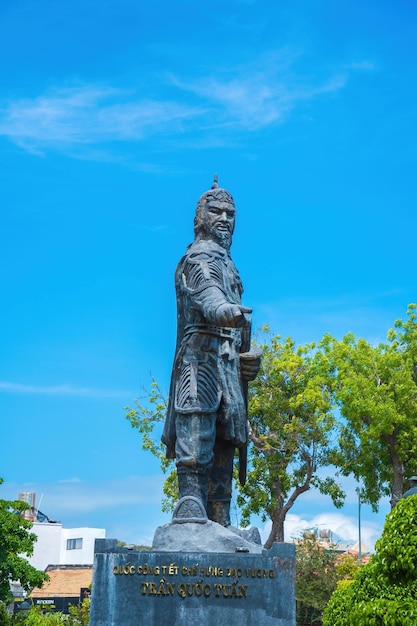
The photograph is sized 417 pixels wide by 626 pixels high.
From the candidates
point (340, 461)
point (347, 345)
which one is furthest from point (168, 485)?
point (347, 345)

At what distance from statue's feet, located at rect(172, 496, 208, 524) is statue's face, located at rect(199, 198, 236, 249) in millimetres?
2553

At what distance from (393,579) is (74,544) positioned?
1681 inches

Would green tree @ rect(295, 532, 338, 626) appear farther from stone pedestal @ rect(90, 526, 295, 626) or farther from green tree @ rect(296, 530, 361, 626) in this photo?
stone pedestal @ rect(90, 526, 295, 626)

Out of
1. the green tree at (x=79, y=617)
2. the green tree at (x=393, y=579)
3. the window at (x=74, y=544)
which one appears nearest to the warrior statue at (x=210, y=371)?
the green tree at (x=393, y=579)

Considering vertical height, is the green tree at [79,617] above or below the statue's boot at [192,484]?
below

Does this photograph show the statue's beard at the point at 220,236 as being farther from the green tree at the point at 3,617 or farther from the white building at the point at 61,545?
the white building at the point at 61,545

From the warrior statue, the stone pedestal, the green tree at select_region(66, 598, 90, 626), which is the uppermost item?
the warrior statue

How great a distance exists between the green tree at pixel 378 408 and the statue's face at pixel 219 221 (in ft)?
61.1

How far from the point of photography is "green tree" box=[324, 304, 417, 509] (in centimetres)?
2659

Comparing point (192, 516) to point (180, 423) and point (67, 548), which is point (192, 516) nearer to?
point (180, 423)

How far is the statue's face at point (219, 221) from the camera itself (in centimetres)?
863

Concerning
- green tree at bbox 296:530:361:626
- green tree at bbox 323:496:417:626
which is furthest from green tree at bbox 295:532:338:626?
green tree at bbox 323:496:417:626

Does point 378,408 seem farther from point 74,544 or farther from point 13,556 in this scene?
point 74,544

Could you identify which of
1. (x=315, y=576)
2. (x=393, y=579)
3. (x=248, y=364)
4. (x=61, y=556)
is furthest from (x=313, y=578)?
(x=248, y=364)
